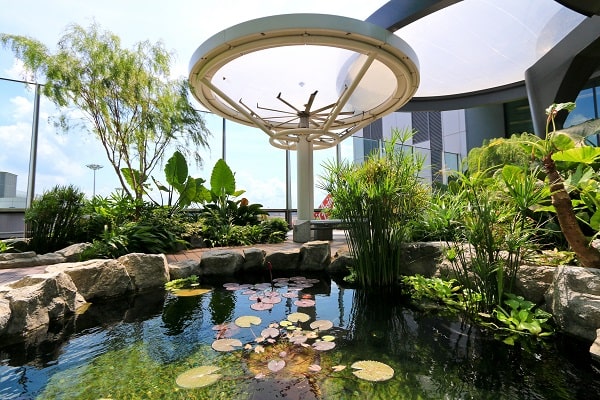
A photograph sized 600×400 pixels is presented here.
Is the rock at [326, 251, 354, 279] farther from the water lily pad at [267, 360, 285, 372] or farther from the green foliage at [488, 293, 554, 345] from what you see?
the water lily pad at [267, 360, 285, 372]

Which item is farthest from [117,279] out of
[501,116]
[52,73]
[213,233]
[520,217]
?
[501,116]

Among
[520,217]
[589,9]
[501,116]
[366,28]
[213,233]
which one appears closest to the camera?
[520,217]

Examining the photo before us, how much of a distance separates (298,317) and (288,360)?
2.12ft

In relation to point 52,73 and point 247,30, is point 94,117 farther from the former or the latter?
point 247,30

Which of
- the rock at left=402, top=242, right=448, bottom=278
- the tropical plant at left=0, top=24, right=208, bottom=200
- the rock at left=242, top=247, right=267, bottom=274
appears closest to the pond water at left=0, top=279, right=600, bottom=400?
the rock at left=402, top=242, right=448, bottom=278

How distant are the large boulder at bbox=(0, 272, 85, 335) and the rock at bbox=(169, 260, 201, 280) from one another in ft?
3.53

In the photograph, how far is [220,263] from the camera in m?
4.08

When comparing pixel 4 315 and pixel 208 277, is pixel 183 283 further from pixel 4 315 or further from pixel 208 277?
pixel 4 315

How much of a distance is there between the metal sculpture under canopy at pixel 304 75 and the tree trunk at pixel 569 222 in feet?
11.2

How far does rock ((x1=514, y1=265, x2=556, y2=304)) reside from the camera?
7.67ft

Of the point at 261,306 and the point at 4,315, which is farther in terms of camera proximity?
the point at 261,306

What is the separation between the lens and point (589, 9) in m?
4.30

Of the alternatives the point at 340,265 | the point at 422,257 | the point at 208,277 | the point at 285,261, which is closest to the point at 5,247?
the point at 208,277

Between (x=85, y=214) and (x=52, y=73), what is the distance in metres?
2.38
